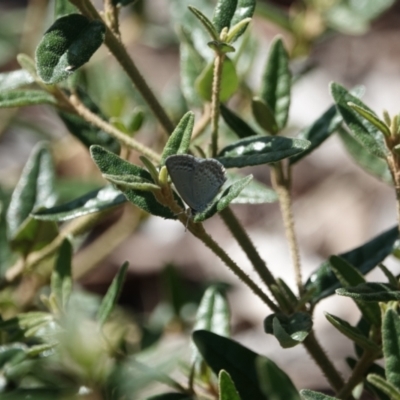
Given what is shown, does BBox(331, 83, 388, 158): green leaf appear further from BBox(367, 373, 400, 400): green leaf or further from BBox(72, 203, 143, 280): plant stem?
BBox(72, 203, 143, 280): plant stem

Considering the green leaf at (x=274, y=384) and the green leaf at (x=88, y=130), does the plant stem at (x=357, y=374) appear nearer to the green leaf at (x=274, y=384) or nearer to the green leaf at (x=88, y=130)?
the green leaf at (x=274, y=384)

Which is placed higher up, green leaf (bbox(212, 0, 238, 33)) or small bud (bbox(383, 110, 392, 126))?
green leaf (bbox(212, 0, 238, 33))

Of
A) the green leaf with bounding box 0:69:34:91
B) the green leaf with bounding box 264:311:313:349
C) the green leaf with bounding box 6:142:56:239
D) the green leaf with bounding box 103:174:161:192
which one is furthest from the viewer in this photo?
the green leaf with bounding box 6:142:56:239

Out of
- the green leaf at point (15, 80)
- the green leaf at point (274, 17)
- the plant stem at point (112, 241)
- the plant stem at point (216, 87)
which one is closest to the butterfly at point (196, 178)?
the plant stem at point (216, 87)

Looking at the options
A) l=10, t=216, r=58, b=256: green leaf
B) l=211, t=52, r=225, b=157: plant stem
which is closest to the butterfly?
l=211, t=52, r=225, b=157: plant stem

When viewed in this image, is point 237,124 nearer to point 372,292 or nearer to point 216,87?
point 216,87

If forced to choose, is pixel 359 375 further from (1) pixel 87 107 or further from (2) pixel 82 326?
(1) pixel 87 107
